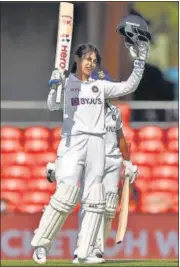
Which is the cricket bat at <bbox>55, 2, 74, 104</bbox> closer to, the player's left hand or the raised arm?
the raised arm

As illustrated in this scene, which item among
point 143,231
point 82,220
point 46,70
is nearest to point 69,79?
point 82,220

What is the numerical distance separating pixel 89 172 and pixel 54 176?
1.19 ft

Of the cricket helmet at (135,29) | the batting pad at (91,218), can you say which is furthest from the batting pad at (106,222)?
the cricket helmet at (135,29)

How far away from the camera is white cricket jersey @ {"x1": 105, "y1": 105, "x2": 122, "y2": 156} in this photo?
12615mm

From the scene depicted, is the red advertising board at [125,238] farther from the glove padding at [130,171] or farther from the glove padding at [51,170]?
the glove padding at [51,170]

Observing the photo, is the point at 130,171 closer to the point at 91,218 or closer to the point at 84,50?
the point at 91,218

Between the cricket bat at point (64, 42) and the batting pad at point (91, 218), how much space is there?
844 millimetres

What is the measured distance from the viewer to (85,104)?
40.1ft

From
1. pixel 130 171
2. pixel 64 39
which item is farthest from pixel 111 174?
pixel 64 39

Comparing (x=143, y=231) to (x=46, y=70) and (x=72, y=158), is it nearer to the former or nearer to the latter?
(x=46, y=70)

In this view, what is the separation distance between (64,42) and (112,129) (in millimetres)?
934

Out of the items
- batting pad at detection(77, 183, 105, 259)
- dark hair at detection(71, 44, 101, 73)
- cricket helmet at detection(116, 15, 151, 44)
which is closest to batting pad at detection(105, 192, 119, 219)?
batting pad at detection(77, 183, 105, 259)

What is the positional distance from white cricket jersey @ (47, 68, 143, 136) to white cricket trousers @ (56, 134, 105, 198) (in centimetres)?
7

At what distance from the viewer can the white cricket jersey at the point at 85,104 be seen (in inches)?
482
